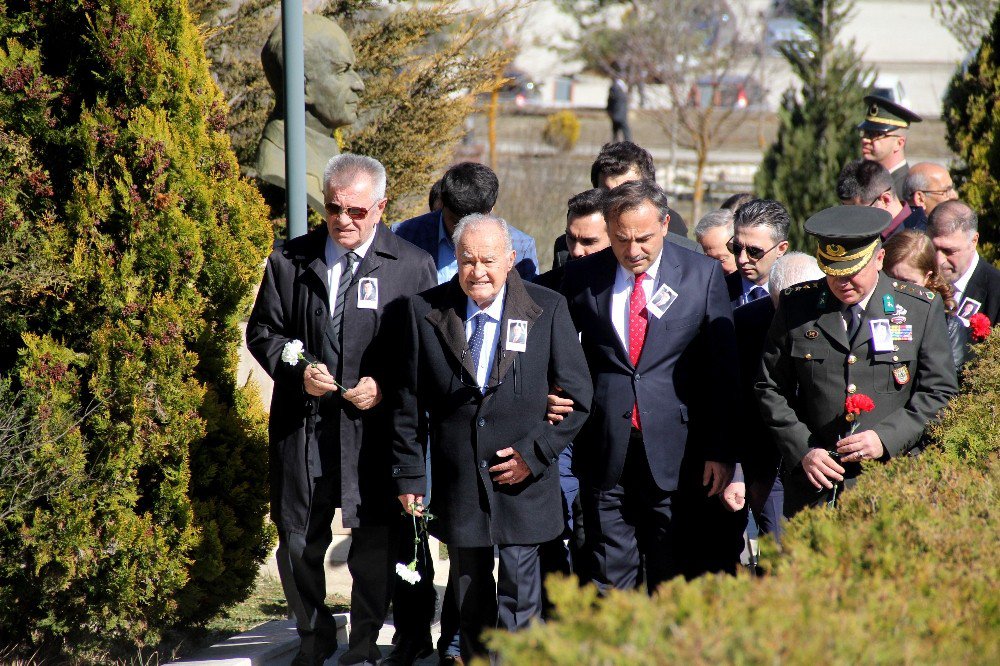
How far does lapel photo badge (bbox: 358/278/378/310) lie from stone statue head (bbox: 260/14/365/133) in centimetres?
244

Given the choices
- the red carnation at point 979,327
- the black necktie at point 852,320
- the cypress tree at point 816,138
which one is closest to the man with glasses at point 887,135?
the red carnation at point 979,327

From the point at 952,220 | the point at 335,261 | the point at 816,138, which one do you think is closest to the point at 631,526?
the point at 335,261

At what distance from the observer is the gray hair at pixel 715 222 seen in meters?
5.80

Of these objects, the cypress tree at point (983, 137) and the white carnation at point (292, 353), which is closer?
the white carnation at point (292, 353)

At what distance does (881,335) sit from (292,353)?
2.20 metres

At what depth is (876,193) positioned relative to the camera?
249 inches

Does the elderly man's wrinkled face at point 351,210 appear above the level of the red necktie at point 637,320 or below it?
above

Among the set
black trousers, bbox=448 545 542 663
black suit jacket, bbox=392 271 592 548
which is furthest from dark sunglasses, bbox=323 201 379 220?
black trousers, bbox=448 545 542 663

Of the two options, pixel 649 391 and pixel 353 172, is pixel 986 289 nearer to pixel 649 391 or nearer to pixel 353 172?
pixel 649 391

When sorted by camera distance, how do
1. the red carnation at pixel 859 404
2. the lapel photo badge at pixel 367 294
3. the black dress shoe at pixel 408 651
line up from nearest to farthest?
the red carnation at pixel 859 404 < the lapel photo badge at pixel 367 294 < the black dress shoe at pixel 408 651

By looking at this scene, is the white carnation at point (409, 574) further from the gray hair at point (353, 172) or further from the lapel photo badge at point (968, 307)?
the lapel photo badge at point (968, 307)

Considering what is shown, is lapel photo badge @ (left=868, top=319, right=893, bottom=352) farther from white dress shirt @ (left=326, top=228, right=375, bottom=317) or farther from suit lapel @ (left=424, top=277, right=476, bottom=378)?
white dress shirt @ (left=326, top=228, right=375, bottom=317)

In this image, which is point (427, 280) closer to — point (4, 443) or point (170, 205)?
point (170, 205)

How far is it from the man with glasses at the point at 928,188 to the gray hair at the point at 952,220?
1700 millimetres
